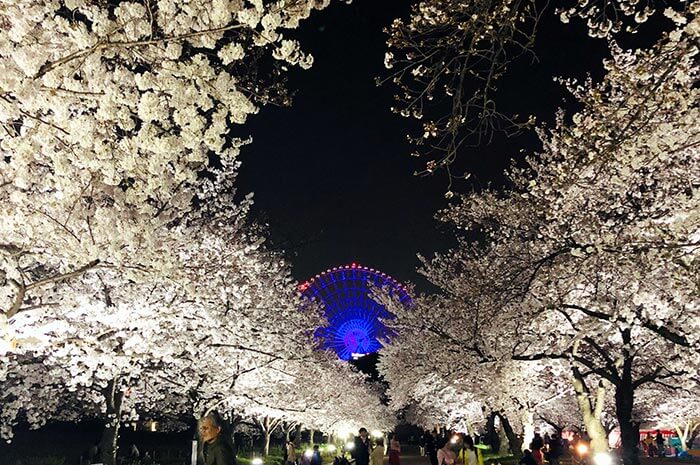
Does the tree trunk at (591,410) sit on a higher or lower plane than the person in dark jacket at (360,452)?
higher

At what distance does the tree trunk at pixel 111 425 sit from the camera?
1588 cm

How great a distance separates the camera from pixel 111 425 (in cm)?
1592

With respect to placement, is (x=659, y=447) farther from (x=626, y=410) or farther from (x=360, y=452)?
(x=360, y=452)

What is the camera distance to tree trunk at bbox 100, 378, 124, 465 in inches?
625

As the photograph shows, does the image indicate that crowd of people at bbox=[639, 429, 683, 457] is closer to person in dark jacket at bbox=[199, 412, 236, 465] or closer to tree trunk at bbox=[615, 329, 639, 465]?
tree trunk at bbox=[615, 329, 639, 465]

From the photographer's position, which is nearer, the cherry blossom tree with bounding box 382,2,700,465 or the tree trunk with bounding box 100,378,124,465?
the cherry blossom tree with bounding box 382,2,700,465

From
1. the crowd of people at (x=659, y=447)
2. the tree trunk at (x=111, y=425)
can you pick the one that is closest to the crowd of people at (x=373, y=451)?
the tree trunk at (x=111, y=425)

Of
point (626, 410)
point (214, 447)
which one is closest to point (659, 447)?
point (626, 410)

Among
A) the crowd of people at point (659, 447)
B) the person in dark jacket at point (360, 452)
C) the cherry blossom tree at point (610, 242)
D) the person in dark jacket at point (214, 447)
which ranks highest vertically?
the cherry blossom tree at point (610, 242)

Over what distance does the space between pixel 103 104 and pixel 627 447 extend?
13.0 metres

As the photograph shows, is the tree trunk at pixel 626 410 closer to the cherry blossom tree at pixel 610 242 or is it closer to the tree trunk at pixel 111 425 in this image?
the cherry blossom tree at pixel 610 242

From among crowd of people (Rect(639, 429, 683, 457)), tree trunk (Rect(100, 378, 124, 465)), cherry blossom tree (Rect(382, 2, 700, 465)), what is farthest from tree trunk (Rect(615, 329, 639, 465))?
crowd of people (Rect(639, 429, 683, 457))

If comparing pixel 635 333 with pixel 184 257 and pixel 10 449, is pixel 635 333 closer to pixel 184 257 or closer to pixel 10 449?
pixel 184 257

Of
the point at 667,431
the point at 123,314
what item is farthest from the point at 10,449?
the point at 667,431
